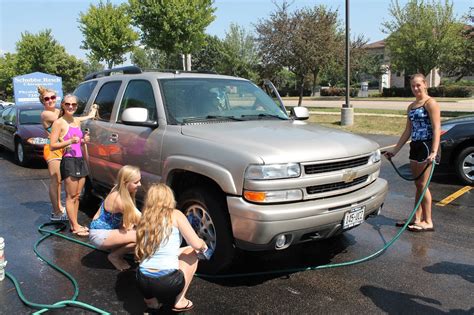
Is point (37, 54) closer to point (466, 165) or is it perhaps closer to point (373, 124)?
point (373, 124)

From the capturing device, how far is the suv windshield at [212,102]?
473 cm

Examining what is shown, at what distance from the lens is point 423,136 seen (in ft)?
17.7

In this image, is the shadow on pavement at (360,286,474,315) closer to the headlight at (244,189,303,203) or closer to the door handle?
the headlight at (244,189,303,203)

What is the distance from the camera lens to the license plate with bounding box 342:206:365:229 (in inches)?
157

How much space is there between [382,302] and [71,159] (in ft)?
12.5

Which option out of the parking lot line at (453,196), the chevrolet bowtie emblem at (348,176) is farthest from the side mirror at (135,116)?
the parking lot line at (453,196)

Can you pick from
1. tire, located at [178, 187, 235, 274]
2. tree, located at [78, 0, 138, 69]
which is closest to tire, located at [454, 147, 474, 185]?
tire, located at [178, 187, 235, 274]

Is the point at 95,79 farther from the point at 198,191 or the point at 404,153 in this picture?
the point at 404,153

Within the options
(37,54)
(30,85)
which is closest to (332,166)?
(30,85)

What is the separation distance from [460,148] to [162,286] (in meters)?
6.42

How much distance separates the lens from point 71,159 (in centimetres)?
543

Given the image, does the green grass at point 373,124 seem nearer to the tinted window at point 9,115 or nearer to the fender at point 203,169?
the tinted window at point 9,115

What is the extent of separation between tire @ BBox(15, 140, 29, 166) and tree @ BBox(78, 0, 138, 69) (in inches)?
632

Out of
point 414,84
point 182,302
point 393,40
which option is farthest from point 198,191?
point 393,40
